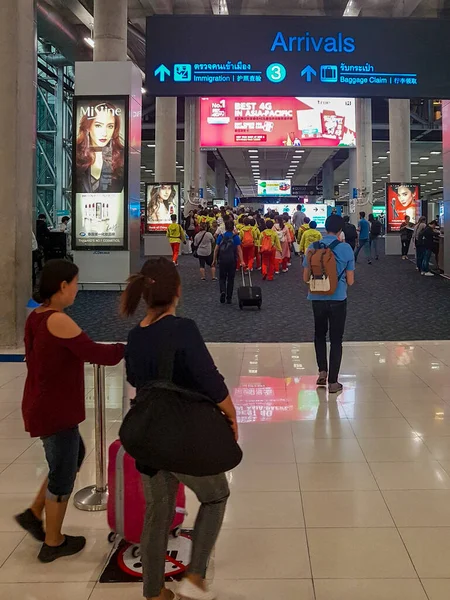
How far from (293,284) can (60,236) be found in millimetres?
5789

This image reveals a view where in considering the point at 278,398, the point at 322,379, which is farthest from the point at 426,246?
the point at 278,398

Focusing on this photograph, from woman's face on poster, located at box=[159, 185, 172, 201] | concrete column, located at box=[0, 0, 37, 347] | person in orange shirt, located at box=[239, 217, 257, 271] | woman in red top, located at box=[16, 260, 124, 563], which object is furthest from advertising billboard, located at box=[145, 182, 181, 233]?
woman in red top, located at box=[16, 260, 124, 563]

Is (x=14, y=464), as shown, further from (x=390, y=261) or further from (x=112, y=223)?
(x=390, y=261)

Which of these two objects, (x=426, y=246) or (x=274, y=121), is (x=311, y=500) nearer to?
(x=426, y=246)

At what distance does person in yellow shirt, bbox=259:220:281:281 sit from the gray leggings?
11828 millimetres

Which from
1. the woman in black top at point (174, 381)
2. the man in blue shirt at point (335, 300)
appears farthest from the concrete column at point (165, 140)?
the woman in black top at point (174, 381)

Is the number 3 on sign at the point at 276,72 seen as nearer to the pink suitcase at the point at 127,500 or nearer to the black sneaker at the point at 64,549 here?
the pink suitcase at the point at 127,500

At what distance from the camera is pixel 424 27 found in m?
8.95

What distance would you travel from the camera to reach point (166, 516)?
2078mm

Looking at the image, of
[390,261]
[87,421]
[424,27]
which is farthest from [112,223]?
[390,261]

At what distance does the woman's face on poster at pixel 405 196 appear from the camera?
21.6 metres

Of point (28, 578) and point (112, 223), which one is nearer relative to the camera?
point (28, 578)

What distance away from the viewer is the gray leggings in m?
2.07

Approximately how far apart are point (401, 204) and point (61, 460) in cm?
2081
